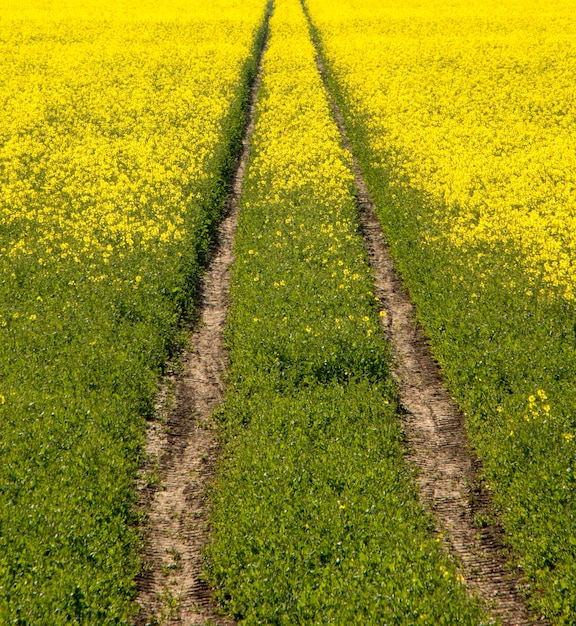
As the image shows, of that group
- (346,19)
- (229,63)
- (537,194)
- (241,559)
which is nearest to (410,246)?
(537,194)

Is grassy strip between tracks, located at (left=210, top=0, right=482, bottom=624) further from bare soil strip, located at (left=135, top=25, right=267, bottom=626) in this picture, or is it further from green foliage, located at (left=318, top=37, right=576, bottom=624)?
green foliage, located at (left=318, top=37, right=576, bottom=624)

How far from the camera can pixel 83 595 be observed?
9039 millimetres

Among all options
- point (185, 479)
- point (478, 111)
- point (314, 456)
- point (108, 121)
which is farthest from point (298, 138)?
point (185, 479)

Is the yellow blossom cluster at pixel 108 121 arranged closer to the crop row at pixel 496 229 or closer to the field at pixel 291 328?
the field at pixel 291 328

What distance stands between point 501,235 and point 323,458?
37.7ft

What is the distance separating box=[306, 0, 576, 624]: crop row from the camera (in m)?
11.2

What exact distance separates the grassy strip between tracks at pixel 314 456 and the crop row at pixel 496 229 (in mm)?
1539

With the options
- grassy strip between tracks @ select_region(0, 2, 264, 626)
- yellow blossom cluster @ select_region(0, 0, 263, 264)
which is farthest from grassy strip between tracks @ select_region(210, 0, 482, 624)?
yellow blossom cluster @ select_region(0, 0, 263, 264)

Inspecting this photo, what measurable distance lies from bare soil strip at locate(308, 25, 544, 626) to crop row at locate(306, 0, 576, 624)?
0.28 meters

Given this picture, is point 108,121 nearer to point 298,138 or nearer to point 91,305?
point 298,138

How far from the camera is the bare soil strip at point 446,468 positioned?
970 centimetres

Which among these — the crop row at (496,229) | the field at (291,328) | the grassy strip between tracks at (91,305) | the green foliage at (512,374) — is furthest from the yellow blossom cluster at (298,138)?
the green foliage at (512,374)

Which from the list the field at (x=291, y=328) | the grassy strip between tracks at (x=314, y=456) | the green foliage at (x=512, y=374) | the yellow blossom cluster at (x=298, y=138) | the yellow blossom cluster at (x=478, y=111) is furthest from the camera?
the yellow blossom cluster at (x=298, y=138)

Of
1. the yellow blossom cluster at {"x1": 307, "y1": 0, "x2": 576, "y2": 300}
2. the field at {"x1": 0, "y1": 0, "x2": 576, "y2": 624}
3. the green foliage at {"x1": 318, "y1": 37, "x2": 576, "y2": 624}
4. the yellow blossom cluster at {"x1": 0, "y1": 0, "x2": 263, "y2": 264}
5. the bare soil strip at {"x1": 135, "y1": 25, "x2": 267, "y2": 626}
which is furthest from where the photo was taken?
the yellow blossom cluster at {"x1": 307, "y1": 0, "x2": 576, "y2": 300}
